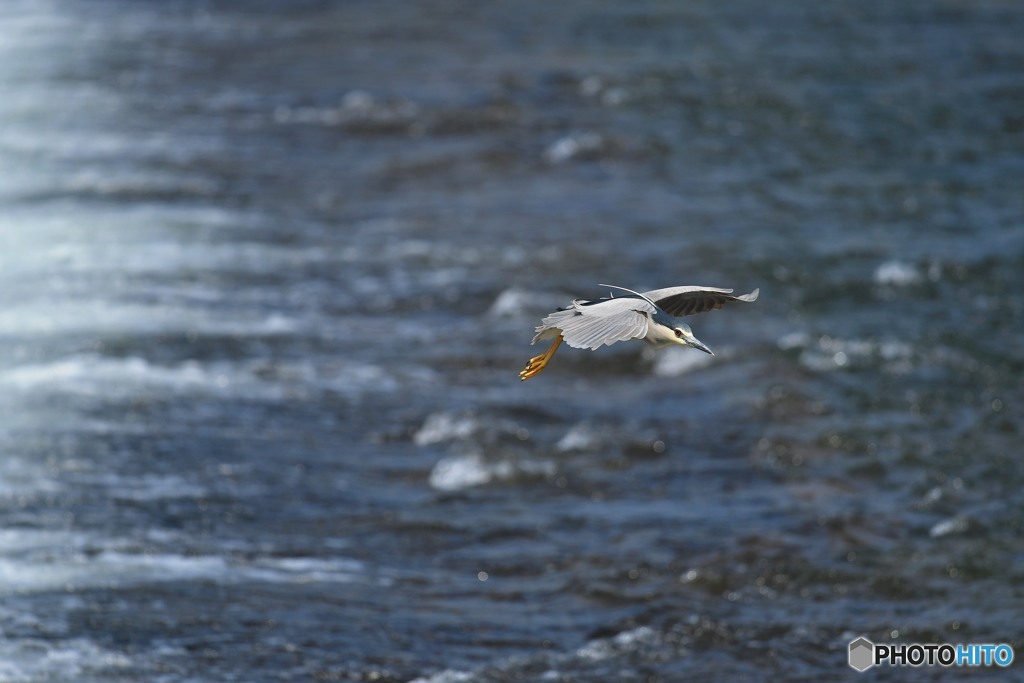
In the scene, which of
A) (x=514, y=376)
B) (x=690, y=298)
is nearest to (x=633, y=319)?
(x=690, y=298)

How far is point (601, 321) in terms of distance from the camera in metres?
4.02

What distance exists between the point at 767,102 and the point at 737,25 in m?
4.67

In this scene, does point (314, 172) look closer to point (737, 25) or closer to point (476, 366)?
point (476, 366)

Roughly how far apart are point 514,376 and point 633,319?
287 inches

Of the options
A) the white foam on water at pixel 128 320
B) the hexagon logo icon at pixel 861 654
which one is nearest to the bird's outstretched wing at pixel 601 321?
the hexagon logo icon at pixel 861 654

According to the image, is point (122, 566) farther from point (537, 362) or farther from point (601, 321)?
point (601, 321)

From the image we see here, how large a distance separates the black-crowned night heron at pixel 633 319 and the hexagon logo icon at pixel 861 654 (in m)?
3.56

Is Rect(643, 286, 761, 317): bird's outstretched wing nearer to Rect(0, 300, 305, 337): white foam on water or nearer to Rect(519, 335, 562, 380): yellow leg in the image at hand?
Rect(519, 335, 562, 380): yellow leg

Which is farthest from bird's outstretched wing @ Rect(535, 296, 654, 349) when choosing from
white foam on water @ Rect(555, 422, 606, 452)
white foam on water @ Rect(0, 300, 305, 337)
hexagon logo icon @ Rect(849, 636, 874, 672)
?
white foam on water @ Rect(0, 300, 305, 337)

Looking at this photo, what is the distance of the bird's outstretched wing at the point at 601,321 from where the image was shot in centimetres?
384

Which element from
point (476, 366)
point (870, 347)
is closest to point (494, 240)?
point (476, 366)

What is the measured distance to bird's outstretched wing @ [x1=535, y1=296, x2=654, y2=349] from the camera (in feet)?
12.6

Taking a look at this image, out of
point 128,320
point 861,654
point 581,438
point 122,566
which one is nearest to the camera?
point 861,654

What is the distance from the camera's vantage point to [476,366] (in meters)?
11.4
